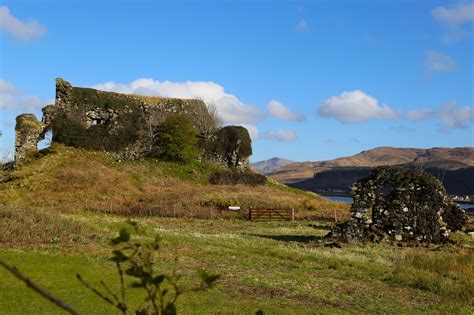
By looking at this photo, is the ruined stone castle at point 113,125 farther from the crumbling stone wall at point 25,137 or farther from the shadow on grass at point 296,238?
the shadow on grass at point 296,238

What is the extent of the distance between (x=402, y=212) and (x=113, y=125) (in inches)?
1543

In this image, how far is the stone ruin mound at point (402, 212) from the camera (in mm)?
26375

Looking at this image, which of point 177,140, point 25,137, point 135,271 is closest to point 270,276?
Result: point 135,271

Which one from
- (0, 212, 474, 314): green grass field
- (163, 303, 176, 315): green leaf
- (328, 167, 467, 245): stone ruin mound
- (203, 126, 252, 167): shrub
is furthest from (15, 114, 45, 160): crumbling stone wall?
(163, 303, 176, 315): green leaf

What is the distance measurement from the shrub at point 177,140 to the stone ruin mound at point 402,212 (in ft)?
106

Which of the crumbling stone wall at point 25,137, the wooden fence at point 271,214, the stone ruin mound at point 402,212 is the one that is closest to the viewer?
the stone ruin mound at point 402,212

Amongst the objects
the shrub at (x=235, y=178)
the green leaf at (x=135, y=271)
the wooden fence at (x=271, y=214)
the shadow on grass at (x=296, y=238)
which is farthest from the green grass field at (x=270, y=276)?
the shrub at (x=235, y=178)

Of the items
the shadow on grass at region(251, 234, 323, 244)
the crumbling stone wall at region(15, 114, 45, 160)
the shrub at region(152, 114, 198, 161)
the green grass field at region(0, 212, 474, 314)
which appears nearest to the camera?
the green grass field at region(0, 212, 474, 314)

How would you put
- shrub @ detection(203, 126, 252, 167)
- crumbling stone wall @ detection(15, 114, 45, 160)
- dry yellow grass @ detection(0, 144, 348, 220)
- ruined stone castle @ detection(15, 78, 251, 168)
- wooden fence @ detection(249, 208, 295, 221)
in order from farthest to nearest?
shrub @ detection(203, 126, 252, 167) → ruined stone castle @ detection(15, 78, 251, 168) → crumbling stone wall @ detection(15, 114, 45, 160) → dry yellow grass @ detection(0, 144, 348, 220) → wooden fence @ detection(249, 208, 295, 221)

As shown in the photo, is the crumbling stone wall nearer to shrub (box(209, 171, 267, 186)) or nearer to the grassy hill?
the grassy hill

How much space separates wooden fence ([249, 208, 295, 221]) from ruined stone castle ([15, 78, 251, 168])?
76.1 feet

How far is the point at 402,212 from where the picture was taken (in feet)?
87.5

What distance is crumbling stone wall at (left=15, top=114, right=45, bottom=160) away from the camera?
54031 millimetres

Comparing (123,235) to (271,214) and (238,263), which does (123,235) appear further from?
(271,214)
